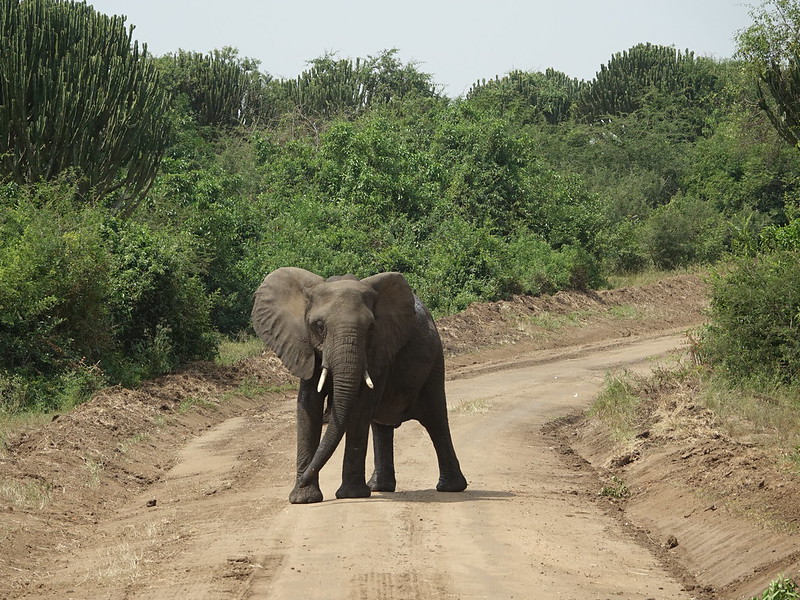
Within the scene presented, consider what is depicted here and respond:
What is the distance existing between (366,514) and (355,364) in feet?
4.61

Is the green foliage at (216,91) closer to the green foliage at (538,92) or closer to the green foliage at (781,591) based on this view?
the green foliage at (538,92)

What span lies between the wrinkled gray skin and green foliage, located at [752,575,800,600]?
15.5ft

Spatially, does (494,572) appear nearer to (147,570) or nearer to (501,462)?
(147,570)

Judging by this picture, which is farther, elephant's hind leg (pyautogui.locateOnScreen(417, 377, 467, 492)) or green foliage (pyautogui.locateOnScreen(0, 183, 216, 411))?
green foliage (pyautogui.locateOnScreen(0, 183, 216, 411))

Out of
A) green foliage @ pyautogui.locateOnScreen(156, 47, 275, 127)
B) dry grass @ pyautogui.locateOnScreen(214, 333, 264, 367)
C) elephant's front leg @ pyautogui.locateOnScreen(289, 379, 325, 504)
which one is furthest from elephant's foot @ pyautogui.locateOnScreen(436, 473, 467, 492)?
green foliage @ pyautogui.locateOnScreen(156, 47, 275, 127)

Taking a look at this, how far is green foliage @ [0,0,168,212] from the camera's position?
80.4ft

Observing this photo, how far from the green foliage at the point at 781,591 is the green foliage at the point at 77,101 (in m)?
19.3

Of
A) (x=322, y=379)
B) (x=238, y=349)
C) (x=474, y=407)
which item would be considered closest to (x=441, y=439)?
(x=322, y=379)

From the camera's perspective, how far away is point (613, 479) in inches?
547

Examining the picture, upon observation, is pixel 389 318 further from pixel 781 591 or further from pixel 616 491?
pixel 781 591

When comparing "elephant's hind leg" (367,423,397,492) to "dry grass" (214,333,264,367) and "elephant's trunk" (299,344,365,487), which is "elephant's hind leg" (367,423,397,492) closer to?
"elephant's trunk" (299,344,365,487)

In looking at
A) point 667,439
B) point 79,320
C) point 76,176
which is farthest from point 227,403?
point 667,439

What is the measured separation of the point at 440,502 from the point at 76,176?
17.0 m

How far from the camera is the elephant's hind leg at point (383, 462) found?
12484mm
